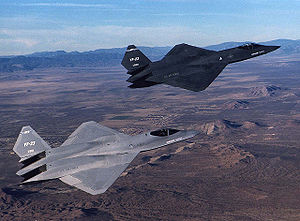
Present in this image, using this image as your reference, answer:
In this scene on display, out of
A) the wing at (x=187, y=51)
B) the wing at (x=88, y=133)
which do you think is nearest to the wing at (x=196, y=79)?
the wing at (x=187, y=51)

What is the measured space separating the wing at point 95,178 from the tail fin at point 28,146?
435cm

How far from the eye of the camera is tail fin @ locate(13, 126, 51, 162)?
24.7 metres

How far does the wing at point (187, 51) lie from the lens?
39.0 meters

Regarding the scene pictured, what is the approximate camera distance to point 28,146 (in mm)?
25297

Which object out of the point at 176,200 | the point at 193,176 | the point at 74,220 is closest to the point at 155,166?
the point at 193,176

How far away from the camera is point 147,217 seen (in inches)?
4646

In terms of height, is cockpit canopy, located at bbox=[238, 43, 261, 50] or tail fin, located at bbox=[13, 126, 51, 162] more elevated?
cockpit canopy, located at bbox=[238, 43, 261, 50]

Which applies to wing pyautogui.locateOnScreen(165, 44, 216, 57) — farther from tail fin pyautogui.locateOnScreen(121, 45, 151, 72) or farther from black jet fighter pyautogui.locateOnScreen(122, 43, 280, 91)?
tail fin pyautogui.locateOnScreen(121, 45, 151, 72)

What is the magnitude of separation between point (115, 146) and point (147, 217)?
100239 millimetres

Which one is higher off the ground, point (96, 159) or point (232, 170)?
point (96, 159)

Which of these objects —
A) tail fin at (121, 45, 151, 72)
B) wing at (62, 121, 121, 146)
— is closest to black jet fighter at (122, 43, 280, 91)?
tail fin at (121, 45, 151, 72)

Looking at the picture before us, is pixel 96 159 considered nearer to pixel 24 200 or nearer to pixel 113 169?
pixel 113 169

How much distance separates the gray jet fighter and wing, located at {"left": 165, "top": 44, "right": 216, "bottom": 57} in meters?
14.7

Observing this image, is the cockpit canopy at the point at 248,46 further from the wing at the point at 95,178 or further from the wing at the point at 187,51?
the wing at the point at 95,178
